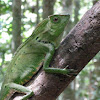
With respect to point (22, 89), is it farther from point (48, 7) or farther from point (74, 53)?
point (48, 7)

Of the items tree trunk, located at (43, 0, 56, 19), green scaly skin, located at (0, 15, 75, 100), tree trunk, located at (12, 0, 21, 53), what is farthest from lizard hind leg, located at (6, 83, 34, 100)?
tree trunk, located at (43, 0, 56, 19)

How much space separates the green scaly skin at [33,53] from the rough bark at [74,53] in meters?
0.27

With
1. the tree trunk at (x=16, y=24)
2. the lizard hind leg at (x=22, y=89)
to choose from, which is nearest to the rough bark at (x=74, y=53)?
the lizard hind leg at (x=22, y=89)

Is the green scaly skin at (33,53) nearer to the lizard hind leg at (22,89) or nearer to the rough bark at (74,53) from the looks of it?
the lizard hind leg at (22,89)

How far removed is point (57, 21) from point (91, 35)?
764 mm

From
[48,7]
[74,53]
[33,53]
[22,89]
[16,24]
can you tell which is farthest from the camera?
[48,7]

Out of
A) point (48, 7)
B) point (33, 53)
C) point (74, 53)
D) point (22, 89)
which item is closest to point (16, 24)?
point (48, 7)

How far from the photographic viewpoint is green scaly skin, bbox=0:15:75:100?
272cm

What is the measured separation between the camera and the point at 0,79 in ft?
13.2

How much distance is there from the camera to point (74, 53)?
2246mm

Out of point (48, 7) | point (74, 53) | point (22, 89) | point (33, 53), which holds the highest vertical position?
point (48, 7)

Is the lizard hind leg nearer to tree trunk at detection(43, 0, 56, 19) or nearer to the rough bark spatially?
the rough bark

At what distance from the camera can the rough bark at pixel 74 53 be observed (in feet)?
7.00

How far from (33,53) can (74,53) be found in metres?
0.87
